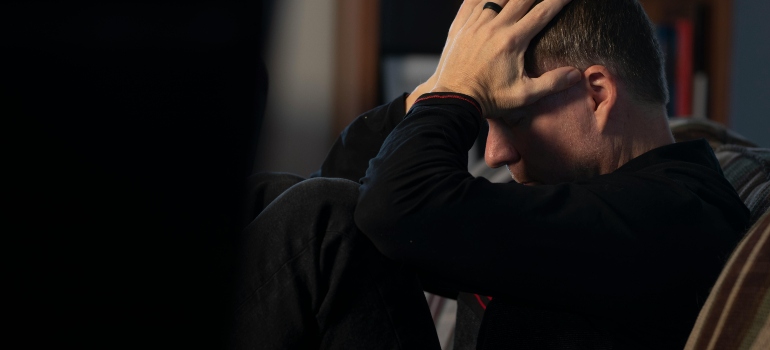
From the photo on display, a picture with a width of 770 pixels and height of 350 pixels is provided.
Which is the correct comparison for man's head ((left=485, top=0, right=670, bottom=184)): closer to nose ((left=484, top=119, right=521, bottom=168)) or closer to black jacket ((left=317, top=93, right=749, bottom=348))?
nose ((left=484, top=119, right=521, bottom=168))

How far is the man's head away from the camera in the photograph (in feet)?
2.88

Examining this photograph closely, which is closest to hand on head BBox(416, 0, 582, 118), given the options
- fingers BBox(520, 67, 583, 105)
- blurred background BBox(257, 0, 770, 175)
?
fingers BBox(520, 67, 583, 105)

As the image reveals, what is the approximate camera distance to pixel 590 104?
2.92 ft

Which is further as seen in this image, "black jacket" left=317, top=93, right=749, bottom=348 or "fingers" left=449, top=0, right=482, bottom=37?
"fingers" left=449, top=0, right=482, bottom=37

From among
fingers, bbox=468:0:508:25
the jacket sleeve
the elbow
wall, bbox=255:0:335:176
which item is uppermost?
fingers, bbox=468:0:508:25

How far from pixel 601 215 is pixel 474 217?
12 cm

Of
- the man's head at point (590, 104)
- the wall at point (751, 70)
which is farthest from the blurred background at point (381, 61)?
the man's head at point (590, 104)

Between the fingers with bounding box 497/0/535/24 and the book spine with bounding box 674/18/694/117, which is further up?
the fingers with bounding box 497/0/535/24

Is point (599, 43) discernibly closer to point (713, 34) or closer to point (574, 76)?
point (574, 76)

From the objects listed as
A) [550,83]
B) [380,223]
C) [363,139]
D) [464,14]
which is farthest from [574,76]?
[363,139]

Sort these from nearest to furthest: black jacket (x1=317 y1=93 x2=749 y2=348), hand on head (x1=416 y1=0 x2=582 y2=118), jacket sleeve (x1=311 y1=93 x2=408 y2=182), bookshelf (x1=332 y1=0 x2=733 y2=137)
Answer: black jacket (x1=317 y1=93 x2=749 y2=348) < hand on head (x1=416 y1=0 x2=582 y2=118) < jacket sleeve (x1=311 y1=93 x2=408 y2=182) < bookshelf (x1=332 y1=0 x2=733 y2=137)

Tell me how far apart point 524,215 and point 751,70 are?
2.83 meters

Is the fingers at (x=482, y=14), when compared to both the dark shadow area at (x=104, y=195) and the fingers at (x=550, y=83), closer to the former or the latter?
the fingers at (x=550, y=83)

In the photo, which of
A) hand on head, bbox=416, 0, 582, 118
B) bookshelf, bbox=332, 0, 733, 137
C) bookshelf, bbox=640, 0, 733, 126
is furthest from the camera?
bookshelf, bbox=640, 0, 733, 126
